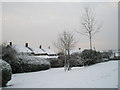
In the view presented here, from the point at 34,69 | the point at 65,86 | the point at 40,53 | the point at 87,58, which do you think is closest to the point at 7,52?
the point at 34,69

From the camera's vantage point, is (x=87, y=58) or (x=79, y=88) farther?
(x=87, y=58)

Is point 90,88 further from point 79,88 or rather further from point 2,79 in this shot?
point 2,79

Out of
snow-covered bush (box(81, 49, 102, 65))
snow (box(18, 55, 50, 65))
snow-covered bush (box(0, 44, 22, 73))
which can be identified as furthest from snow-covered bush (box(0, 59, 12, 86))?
snow (box(18, 55, 50, 65))

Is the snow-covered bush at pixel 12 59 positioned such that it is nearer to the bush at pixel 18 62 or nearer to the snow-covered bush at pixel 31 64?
the bush at pixel 18 62

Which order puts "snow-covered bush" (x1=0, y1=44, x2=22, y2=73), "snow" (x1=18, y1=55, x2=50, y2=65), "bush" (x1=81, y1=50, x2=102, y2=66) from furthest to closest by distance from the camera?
"snow" (x1=18, y1=55, x2=50, y2=65) < "snow-covered bush" (x1=0, y1=44, x2=22, y2=73) < "bush" (x1=81, y1=50, x2=102, y2=66)

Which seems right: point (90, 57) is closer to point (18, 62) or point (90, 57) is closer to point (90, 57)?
point (90, 57)

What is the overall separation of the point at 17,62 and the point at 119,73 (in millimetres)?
12867

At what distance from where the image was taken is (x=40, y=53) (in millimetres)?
54500

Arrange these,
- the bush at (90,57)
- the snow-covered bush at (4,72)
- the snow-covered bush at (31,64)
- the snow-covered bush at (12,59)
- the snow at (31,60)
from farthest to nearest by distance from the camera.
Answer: the snow at (31,60) < the snow-covered bush at (31,64) < the snow-covered bush at (12,59) < the bush at (90,57) < the snow-covered bush at (4,72)

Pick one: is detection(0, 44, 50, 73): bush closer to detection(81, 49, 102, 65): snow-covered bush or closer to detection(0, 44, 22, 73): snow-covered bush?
detection(0, 44, 22, 73): snow-covered bush

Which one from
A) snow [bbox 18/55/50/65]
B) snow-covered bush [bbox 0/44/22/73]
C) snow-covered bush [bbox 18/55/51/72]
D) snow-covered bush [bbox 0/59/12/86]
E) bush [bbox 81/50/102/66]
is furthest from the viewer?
snow [bbox 18/55/50/65]

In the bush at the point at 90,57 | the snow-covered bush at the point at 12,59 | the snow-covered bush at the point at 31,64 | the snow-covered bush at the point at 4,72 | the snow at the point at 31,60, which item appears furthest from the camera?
the snow at the point at 31,60

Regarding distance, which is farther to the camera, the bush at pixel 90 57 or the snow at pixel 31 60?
the snow at pixel 31 60

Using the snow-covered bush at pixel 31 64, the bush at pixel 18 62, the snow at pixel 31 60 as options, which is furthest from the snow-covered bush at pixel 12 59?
the snow at pixel 31 60
